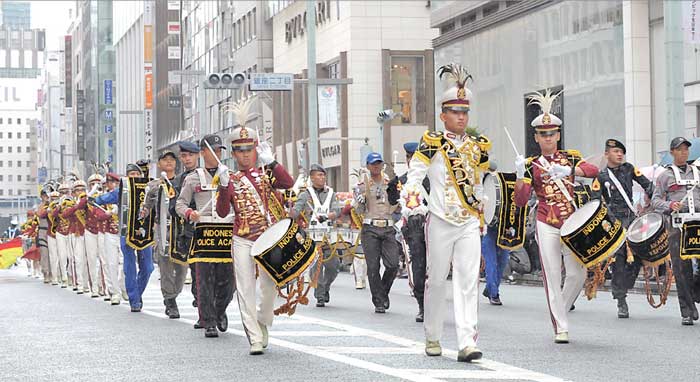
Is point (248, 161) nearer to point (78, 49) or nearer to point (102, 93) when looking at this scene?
point (102, 93)

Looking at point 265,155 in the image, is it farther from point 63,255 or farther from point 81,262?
point 63,255

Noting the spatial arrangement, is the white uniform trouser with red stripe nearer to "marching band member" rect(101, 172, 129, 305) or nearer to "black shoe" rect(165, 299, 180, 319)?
"marching band member" rect(101, 172, 129, 305)

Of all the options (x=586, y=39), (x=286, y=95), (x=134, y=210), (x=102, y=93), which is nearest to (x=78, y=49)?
(x=102, y=93)

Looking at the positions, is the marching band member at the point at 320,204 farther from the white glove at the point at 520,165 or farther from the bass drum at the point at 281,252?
the white glove at the point at 520,165

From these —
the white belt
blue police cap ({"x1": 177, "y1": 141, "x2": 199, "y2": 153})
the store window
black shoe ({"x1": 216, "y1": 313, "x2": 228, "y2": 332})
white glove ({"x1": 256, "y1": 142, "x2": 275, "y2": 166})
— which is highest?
the store window

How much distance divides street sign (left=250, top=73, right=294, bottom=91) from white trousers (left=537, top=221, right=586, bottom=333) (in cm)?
2660

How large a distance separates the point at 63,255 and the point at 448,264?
18.3m

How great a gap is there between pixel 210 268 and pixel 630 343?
12.8 ft

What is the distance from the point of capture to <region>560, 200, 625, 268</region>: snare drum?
12469mm

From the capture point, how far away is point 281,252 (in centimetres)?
1192

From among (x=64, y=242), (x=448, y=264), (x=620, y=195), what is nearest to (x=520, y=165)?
(x=448, y=264)

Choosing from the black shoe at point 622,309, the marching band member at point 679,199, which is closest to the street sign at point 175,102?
the black shoe at point 622,309

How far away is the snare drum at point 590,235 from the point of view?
40.9 ft

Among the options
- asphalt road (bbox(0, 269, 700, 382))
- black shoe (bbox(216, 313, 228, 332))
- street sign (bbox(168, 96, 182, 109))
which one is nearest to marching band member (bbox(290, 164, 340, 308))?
asphalt road (bbox(0, 269, 700, 382))
